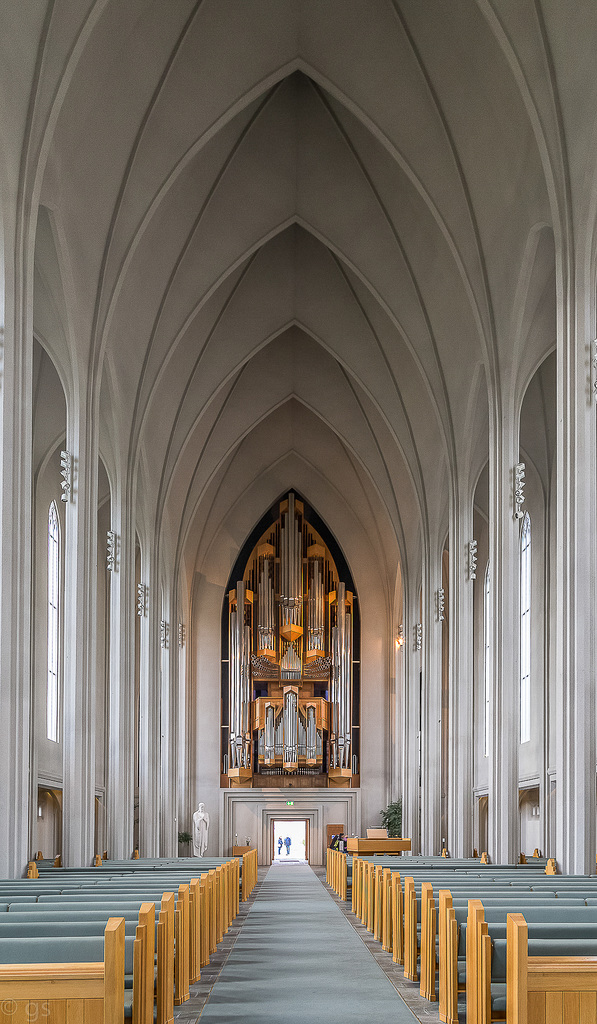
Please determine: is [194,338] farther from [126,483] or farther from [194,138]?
[194,138]

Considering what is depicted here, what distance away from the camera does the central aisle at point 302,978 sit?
716cm

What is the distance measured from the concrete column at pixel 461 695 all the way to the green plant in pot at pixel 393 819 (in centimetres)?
931

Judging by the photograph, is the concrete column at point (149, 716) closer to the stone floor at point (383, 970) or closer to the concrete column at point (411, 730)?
the concrete column at point (411, 730)

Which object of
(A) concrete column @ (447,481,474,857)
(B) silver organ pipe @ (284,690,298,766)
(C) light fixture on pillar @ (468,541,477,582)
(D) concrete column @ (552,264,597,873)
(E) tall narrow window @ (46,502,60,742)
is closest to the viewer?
(D) concrete column @ (552,264,597,873)

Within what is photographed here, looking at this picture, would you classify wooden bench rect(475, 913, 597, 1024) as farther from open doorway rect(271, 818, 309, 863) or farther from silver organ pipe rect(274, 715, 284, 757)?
open doorway rect(271, 818, 309, 863)

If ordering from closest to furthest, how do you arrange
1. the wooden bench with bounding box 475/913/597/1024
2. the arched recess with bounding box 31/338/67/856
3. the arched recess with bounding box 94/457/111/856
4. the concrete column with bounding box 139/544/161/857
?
the wooden bench with bounding box 475/913/597/1024 < the arched recess with bounding box 31/338/67/856 < the concrete column with bounding box 139/544/161/857 < the arched recess with bounding box 94/457/111/856

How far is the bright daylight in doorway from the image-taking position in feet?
115

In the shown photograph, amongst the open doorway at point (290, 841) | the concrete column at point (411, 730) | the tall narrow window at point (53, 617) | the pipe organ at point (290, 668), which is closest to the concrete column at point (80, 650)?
the tall narrow window at point (53, 617)

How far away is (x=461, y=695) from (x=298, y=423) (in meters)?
14.4

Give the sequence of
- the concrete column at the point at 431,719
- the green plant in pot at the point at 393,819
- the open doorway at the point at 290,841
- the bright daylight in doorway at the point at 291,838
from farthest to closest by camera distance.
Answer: the bright daylight in doorway at the point at 291,838, the open doorway at the point at 290,841, the green plant in pot at the point at 393,819, the concrete column at the point at 431,719

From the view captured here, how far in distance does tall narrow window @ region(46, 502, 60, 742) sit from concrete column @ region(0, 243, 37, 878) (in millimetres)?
12181

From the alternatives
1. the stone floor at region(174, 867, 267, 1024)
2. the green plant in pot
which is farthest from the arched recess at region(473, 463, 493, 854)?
the stone floor at region(174, 867, 267, 1024)

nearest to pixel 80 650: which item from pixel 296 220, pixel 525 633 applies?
pixel 296 220

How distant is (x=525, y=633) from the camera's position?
25.5 metres
